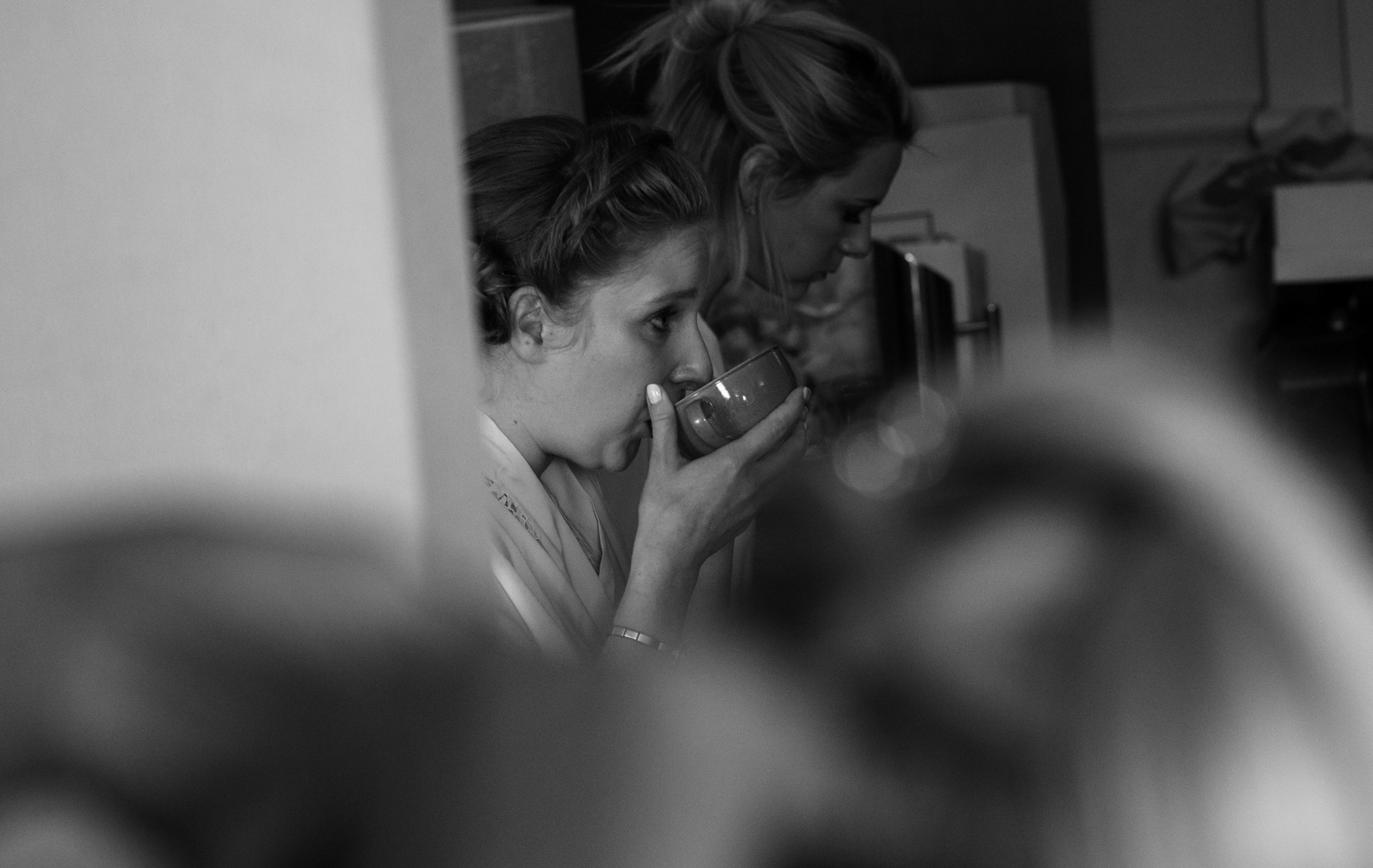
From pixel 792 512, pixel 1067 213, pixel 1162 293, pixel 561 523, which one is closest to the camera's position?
pixel 792 512

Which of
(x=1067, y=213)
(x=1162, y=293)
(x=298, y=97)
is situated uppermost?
(x=298, y=97)

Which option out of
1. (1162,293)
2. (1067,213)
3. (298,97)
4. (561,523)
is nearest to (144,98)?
(298,97)

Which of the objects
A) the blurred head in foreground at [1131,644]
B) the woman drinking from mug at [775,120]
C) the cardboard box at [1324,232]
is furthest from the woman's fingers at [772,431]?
the cardboard box at [1324,232]

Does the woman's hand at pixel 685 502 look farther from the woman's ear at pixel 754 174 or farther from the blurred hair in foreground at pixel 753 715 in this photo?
the blurred hair in foreground at pixel 753 715

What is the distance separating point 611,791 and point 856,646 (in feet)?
0.18

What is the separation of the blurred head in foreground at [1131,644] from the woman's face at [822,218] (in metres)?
1.20

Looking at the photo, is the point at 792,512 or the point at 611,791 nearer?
the point at 611,791

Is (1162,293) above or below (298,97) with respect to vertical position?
below

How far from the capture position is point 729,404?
102 cm

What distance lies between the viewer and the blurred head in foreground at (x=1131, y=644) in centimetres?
21

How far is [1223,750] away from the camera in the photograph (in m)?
0.22

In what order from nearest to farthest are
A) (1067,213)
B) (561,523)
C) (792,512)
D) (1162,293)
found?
(792,512), (561,523), (1067,213), (1162,293)

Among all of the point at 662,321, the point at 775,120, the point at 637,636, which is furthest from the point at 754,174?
the point at 637,636

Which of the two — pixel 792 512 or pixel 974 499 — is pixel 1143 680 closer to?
pixel 974 499
